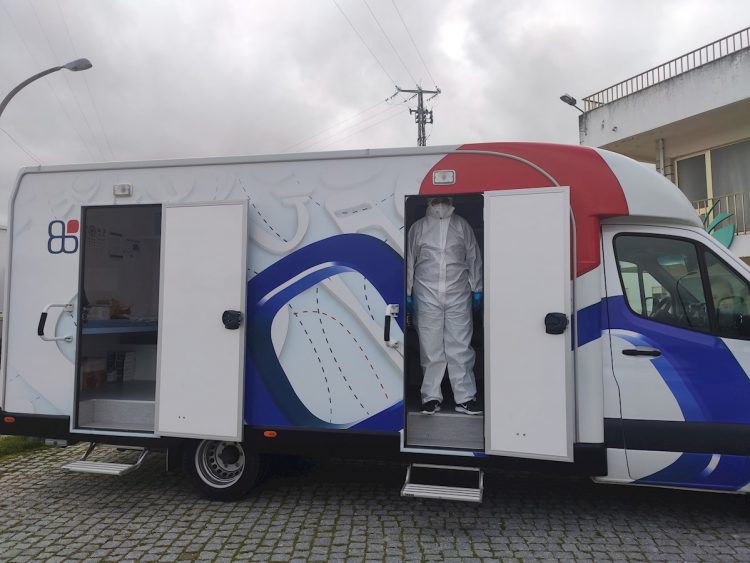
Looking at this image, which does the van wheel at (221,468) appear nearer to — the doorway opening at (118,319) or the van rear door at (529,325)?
the doorway opening at (118,319)

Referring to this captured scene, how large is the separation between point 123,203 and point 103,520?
244cm

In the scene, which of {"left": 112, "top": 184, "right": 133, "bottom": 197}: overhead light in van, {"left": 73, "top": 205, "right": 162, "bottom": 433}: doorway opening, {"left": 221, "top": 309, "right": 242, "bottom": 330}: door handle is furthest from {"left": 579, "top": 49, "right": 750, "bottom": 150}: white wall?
{"left": 112, "top": 184, "right": 133, "bottom": 197}: overhead light in van

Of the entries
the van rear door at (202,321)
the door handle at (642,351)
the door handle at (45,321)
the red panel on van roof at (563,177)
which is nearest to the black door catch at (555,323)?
the red panel on van roof at (563,177)

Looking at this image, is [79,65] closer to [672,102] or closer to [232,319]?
[232,319]

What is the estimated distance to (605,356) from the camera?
391 cm

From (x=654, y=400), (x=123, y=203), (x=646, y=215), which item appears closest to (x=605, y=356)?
(x=654, y=400)

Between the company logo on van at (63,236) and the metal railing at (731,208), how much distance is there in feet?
36.8

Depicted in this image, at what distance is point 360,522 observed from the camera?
4.19 metres

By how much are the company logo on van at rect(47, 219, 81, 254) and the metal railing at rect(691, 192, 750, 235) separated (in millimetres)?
11205

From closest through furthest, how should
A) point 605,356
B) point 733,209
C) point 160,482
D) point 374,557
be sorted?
point 374,557 → point 605,356 → point 160,482 → point 733,209

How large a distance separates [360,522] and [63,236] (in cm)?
326

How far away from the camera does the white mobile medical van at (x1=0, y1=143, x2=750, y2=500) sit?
381cm

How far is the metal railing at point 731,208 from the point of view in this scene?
11.3 meters

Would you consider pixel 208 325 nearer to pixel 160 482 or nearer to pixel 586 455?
pixel 160 482
